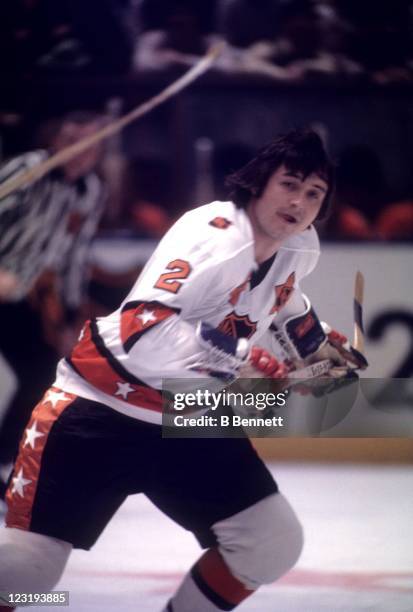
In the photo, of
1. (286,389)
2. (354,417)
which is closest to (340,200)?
(354,417)

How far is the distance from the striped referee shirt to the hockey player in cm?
182

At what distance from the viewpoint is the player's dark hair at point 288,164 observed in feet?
6.32

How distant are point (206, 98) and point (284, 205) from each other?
6.74ft

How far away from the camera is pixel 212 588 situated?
6.39 feet

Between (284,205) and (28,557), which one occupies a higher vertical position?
(284,205)

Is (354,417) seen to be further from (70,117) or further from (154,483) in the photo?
(70,117)

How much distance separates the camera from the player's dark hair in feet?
6.32

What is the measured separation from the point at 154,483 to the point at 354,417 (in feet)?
1.73

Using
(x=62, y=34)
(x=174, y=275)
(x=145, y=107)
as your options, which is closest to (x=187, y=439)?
(x=174, y=275)

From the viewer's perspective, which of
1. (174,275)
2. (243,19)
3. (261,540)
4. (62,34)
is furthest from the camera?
(243,19)

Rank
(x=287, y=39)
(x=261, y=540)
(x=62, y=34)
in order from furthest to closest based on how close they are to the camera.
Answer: (x=287, y=39)
(x=62, y=34)
(x=261, y=540)

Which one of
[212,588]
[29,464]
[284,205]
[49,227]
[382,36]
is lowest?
[212,588]

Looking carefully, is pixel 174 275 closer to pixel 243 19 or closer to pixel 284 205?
pixel 284 205

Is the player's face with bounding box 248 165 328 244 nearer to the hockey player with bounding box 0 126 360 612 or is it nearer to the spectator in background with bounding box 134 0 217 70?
the hockey player with bounding box 0 126 360 612
